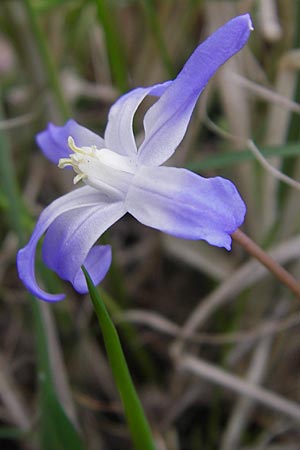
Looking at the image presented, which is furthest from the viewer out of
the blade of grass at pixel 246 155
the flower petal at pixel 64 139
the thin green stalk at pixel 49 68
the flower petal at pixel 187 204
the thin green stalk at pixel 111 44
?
the thin green stalk at pixel 49 68

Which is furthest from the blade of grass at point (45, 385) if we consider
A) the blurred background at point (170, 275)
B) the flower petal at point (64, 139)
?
the flower petal at point (64, 139)

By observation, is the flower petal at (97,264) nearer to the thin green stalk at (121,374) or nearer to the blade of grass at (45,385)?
the thin green stalk at (121,374)

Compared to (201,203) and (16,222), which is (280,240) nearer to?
(16,222)

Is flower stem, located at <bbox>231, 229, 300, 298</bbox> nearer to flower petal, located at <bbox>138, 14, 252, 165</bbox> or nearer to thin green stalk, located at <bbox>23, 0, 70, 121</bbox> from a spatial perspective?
flower petal, located at <bbox>138, 14, 252, 165</bbox>

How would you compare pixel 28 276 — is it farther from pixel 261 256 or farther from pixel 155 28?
pixel 155 28

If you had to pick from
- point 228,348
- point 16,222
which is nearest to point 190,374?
point 228,348

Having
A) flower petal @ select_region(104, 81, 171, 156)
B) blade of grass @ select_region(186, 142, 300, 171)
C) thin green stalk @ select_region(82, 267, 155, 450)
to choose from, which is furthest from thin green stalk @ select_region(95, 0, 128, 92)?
thin green stalk @ select_region(82, 267, 155, 450)

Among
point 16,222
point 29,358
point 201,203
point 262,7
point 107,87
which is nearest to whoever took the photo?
point 201,203
